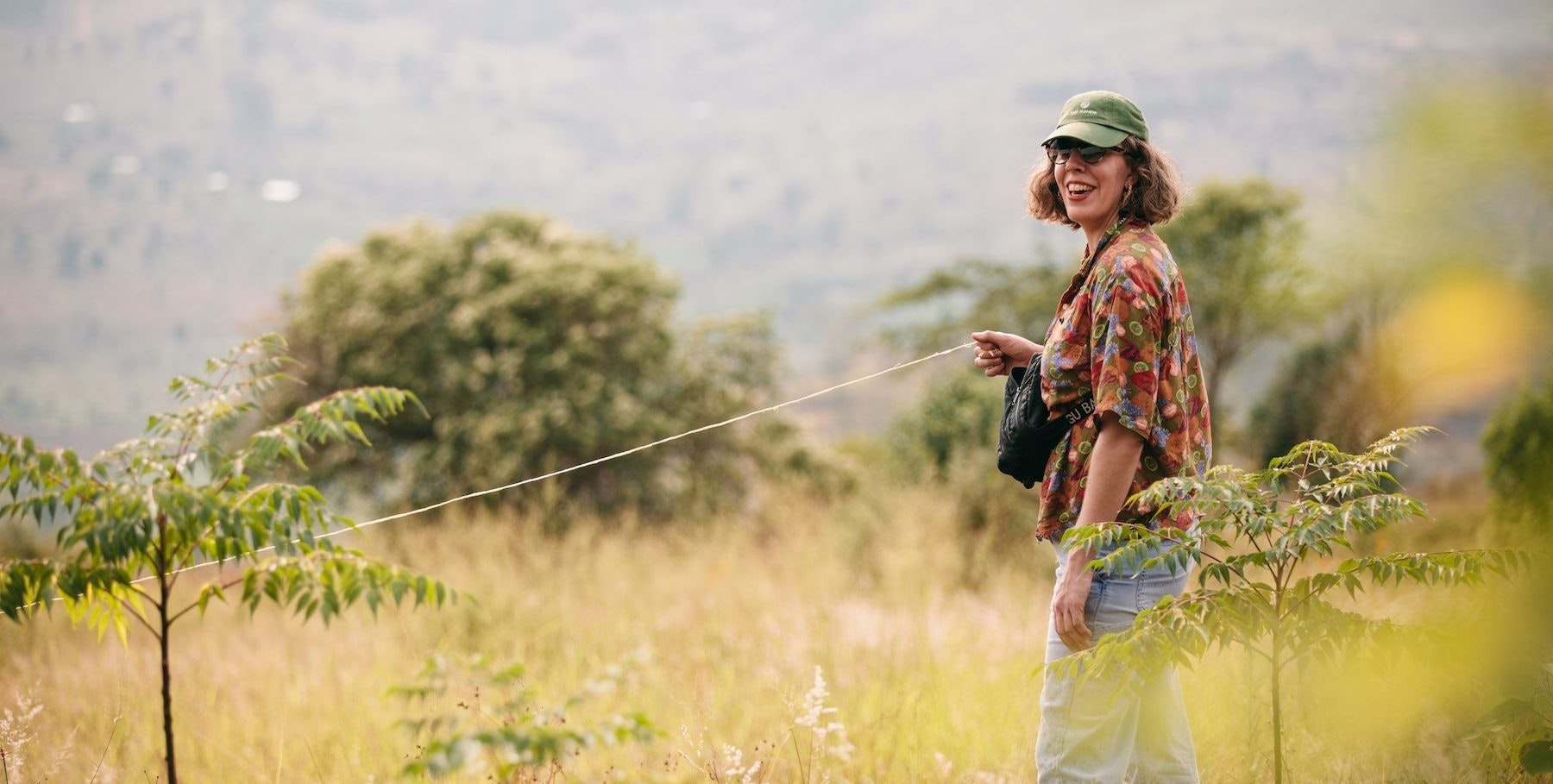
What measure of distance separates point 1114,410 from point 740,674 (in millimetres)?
3654

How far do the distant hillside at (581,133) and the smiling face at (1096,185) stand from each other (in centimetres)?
3669

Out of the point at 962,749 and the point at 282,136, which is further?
the point at 282,136

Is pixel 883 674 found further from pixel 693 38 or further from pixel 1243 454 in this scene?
pixel 693 38

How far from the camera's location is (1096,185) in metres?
2.57

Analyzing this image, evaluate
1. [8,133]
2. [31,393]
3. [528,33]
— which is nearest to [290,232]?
[8,133]

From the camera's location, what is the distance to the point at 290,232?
75375 millimetres

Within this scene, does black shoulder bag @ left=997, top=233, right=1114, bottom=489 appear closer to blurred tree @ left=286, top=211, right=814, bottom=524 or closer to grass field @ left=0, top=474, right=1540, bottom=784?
grass field @ left=0, top=474, right=1540, bottom=784

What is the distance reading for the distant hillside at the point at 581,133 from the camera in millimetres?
58844

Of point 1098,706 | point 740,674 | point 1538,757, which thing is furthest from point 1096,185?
point 740,674

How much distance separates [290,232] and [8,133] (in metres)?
18.0

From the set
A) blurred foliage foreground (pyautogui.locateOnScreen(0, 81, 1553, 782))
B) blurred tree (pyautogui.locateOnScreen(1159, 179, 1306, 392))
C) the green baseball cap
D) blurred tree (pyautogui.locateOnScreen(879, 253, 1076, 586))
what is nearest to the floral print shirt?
the green baseball cap

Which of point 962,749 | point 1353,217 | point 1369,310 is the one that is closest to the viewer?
point 962,749

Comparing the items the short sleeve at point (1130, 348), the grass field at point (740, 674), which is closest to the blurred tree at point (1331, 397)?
the grass field at point (740, 674)

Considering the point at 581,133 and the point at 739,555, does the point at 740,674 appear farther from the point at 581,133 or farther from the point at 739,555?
the point at 581,133
